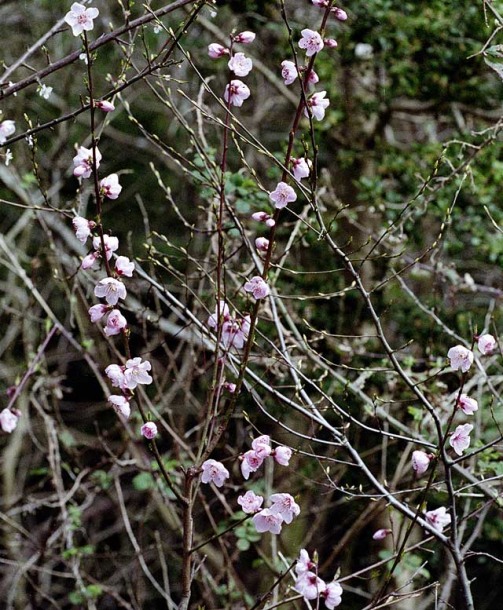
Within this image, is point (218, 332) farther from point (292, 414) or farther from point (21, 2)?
point (21, 2)

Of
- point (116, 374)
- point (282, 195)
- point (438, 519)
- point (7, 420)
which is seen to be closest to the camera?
point (116, 374)

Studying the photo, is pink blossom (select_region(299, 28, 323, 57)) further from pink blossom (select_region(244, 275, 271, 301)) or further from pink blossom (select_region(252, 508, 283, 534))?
pink blossom (select_region(252, 508, 283, 534))

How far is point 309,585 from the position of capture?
4.71ft

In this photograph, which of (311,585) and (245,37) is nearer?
(311,585)

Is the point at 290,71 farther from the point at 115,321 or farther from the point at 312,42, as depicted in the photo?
the point at 115,321

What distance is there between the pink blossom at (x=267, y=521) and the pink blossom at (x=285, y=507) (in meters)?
0.03

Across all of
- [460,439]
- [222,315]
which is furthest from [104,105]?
[460,439]

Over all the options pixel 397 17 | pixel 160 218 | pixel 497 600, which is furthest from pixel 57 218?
pixel 497 600

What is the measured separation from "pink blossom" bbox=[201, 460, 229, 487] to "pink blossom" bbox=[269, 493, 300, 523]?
107 mm

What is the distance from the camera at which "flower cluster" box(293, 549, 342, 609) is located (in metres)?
1.43

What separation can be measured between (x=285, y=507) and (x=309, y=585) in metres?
0.17

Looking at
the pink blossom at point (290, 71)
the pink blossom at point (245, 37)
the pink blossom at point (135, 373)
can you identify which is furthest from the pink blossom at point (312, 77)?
the pink blossom at point (135, 373)

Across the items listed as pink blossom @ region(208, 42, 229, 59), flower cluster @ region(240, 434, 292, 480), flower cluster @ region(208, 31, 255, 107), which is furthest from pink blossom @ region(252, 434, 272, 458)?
pink blossom @ region(208, 42, 229, 59)

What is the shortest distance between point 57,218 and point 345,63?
2004mm
